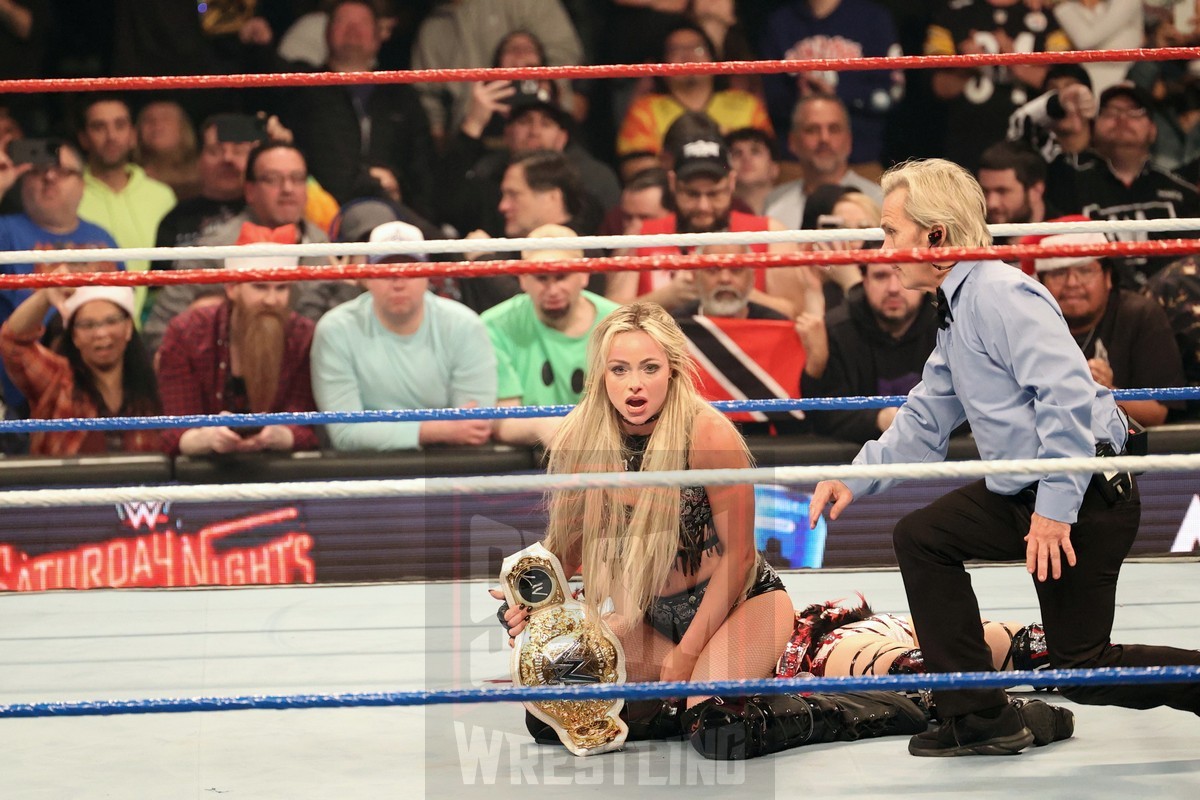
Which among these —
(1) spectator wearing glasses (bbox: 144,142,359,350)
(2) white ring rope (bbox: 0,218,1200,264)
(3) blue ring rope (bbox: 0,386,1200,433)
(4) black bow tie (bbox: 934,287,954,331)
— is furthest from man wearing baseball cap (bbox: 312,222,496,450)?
(4) black bow tie (bbox: 934,287,954,331)

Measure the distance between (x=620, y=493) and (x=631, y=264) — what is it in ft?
1.52

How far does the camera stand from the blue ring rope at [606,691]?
1319 millimetres

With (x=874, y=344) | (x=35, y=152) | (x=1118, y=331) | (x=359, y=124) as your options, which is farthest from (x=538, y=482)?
(x=35, y=152)

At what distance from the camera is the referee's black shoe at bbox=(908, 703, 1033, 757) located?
5.83ft

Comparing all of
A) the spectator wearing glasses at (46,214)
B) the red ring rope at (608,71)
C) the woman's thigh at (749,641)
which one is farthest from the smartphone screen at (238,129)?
the woman's thigh at (749,641)

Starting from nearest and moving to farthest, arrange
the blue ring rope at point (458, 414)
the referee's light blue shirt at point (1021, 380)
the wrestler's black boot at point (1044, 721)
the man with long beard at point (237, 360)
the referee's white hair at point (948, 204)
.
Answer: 1. the referee's light blue shirt at point (1021, 380)
2. the referee's white hair at point (948, 204)
3. the wrestler's black boot at point (1044, 721)
4. the blue ring rope at point (458, 414)
5. the man with long beard at point (237, 360)

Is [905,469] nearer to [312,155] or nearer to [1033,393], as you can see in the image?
[1033,393]

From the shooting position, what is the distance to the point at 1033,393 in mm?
1650

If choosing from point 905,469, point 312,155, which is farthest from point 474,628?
point 312,155

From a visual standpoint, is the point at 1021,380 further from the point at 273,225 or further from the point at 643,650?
the point at 273,225

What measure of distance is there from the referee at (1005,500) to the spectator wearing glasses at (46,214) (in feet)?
8.21

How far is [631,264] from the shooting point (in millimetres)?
1583

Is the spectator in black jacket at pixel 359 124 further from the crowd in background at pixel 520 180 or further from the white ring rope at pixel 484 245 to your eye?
the white ring rope at pixel 484 245

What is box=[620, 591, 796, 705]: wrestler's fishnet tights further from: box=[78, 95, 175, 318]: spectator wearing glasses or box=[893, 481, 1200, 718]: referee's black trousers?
box=[78, 95, 175, 318]: spectator wearing glasses
